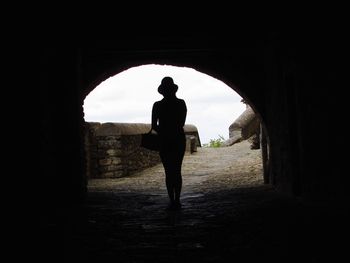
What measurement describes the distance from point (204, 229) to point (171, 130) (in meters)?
1.74

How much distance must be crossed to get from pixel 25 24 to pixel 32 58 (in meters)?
0.41

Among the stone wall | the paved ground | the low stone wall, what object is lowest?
the paved ground

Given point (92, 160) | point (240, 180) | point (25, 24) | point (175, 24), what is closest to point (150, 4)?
point (175, 24)

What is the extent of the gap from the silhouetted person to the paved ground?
1.47 ft

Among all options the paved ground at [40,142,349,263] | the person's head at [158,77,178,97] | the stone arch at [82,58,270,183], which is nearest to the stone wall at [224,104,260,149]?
the stone arch at [82,58,270,183]

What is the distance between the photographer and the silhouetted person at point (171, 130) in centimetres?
558

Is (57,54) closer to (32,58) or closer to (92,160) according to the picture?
(32,58)

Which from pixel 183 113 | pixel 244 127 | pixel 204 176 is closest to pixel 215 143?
pixel 244 127

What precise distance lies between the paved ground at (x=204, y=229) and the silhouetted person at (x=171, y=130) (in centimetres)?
45

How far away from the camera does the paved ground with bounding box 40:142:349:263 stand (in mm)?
3092

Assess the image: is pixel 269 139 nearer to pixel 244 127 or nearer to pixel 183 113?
pixel 183 113

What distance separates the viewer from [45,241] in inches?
142

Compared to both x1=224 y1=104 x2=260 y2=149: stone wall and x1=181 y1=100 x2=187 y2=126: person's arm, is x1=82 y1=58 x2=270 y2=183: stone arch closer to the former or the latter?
x1=181 y1=100 x2=187 y2=126: person's arm

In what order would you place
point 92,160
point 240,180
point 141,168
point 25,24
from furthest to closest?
point 141,168 → point 92,160 → point 240,180 → point 25,24
